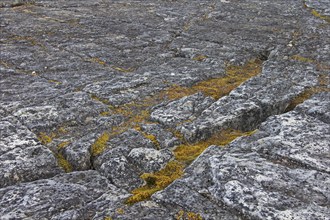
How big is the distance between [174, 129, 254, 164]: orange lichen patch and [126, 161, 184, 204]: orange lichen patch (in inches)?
7.0

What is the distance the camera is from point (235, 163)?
4129 mm

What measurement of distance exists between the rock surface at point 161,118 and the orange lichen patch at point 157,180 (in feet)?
0.22

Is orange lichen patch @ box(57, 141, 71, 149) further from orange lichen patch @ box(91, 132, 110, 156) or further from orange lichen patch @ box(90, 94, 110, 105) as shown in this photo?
orange lichen patch @ box(90, 94, 110, 105)

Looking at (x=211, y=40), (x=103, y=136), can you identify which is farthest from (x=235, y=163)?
(x=211, y=40)

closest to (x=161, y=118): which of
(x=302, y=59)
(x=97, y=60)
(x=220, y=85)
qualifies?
(x=220, y=85)

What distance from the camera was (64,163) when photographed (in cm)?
466

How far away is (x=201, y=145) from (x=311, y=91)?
2601 millimetres

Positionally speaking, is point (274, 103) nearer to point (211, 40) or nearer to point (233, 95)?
point (233, 95)

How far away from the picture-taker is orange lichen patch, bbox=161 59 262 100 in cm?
645

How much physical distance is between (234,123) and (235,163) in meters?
1.35

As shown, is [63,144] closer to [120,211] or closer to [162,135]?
[162,135]

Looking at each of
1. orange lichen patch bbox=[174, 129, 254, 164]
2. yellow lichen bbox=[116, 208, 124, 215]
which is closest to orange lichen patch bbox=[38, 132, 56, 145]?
orange lichen patch bbox=[174, 129, 254, 164]

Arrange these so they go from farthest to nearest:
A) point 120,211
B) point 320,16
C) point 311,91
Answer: point 320,16
point 311,91
point 120,211

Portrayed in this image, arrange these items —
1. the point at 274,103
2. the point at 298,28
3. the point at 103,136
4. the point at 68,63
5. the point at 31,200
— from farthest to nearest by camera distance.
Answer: the point at 298,28, the point at 68,63, the point at 274,103, the point at 103,136, the point at 31,200
